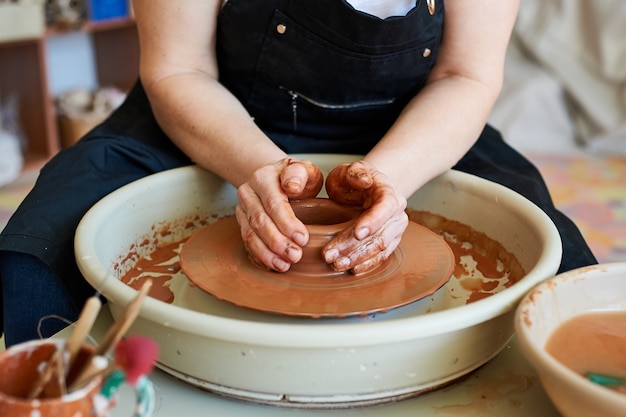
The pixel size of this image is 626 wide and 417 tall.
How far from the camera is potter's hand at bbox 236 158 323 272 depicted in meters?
1.06

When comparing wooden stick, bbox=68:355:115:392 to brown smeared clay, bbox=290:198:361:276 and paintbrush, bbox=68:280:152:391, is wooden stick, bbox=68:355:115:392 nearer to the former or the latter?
paintbrush, bbox=68:280:152:391

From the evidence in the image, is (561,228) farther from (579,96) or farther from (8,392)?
(579,96)

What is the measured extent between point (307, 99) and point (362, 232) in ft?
1.63

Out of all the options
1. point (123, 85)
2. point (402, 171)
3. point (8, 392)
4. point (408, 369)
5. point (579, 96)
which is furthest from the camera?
point (123, 85)

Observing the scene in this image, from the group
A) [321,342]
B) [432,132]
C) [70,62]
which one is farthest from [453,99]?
[70,62]

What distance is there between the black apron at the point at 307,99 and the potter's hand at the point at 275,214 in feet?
1.01

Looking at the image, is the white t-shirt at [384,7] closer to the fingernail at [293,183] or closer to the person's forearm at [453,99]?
the person's forearm at [453,99]

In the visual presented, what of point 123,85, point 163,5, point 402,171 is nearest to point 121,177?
point 163,5

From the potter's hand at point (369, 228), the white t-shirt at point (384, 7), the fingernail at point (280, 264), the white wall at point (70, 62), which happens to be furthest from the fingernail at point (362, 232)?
the white wall at point (70, 62)

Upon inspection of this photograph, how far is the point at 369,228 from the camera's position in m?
1.05

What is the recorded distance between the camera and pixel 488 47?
143cm

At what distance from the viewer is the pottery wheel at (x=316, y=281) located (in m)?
1.02

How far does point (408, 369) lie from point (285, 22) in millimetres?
748

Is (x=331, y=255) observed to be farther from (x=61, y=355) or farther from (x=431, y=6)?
(x=431, y=6)
